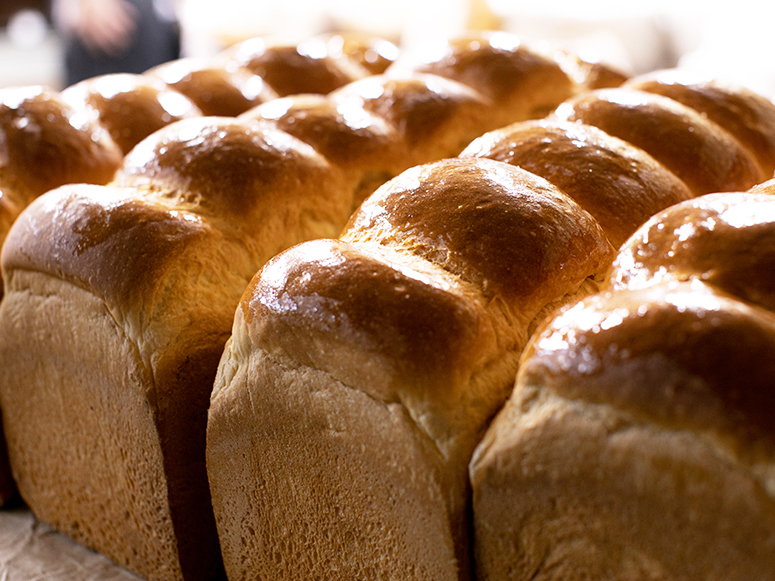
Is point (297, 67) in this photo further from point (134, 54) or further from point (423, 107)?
point (134, 54)

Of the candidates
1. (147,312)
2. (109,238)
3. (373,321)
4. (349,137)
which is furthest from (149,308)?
(349,137)

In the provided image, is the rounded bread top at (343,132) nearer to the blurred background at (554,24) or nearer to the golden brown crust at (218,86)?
the golden brown crust at (218,86)

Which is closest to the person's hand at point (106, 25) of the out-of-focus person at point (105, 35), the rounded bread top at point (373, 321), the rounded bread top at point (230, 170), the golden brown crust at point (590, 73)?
the out-of-focus person at point (105, 35)

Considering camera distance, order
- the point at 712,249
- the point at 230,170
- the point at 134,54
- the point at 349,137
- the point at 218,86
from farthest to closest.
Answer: the point at 134,54, the point at 218,86, the point at 349,137, the point at 230,170, the point at 712,249

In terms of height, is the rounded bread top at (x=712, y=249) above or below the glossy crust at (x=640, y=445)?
above

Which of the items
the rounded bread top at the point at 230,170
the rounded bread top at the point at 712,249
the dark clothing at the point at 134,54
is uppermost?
the rounded bread top at the point at 712,249

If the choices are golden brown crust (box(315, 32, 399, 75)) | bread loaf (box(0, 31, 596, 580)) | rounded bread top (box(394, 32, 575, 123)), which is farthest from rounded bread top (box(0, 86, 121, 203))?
golden brown crust (box(315, 32, 399, 75))
